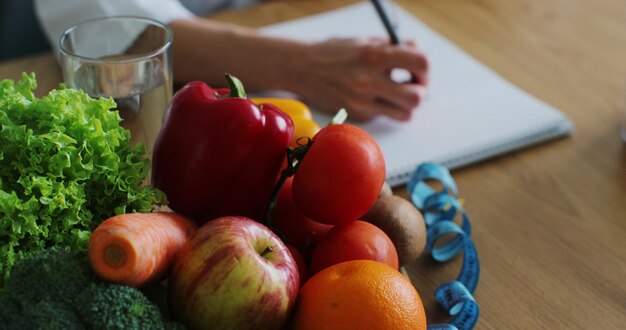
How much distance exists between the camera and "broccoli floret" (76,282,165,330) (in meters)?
0.50

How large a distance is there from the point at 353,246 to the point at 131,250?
0.67 feet

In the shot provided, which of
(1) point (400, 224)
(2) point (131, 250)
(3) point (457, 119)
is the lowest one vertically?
(3) point (457, 119)

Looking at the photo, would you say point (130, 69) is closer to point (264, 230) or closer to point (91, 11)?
point (264, 230)

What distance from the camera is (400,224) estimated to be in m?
0.72

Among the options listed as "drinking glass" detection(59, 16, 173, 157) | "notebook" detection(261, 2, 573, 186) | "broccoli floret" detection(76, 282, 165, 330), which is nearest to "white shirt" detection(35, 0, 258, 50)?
"notebook" detection(261, 2, 573, 186)

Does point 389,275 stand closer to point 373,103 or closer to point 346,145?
point 346,145

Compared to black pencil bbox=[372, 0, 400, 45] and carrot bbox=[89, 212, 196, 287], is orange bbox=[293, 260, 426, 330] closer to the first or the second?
carrot bbox=[89, 212, 196, 287]

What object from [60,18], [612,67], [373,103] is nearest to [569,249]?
[373,103]

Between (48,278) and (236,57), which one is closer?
(48,278)

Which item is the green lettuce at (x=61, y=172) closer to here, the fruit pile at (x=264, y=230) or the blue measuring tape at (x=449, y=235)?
the fruit pile at (x=264, y=230)

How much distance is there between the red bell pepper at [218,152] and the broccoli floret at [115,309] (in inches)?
6.9

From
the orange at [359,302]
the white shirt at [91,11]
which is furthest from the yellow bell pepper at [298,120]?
the white shirt at [91,11]

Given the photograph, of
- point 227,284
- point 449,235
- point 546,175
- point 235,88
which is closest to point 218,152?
point 235,88

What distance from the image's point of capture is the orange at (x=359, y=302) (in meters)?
0.56
